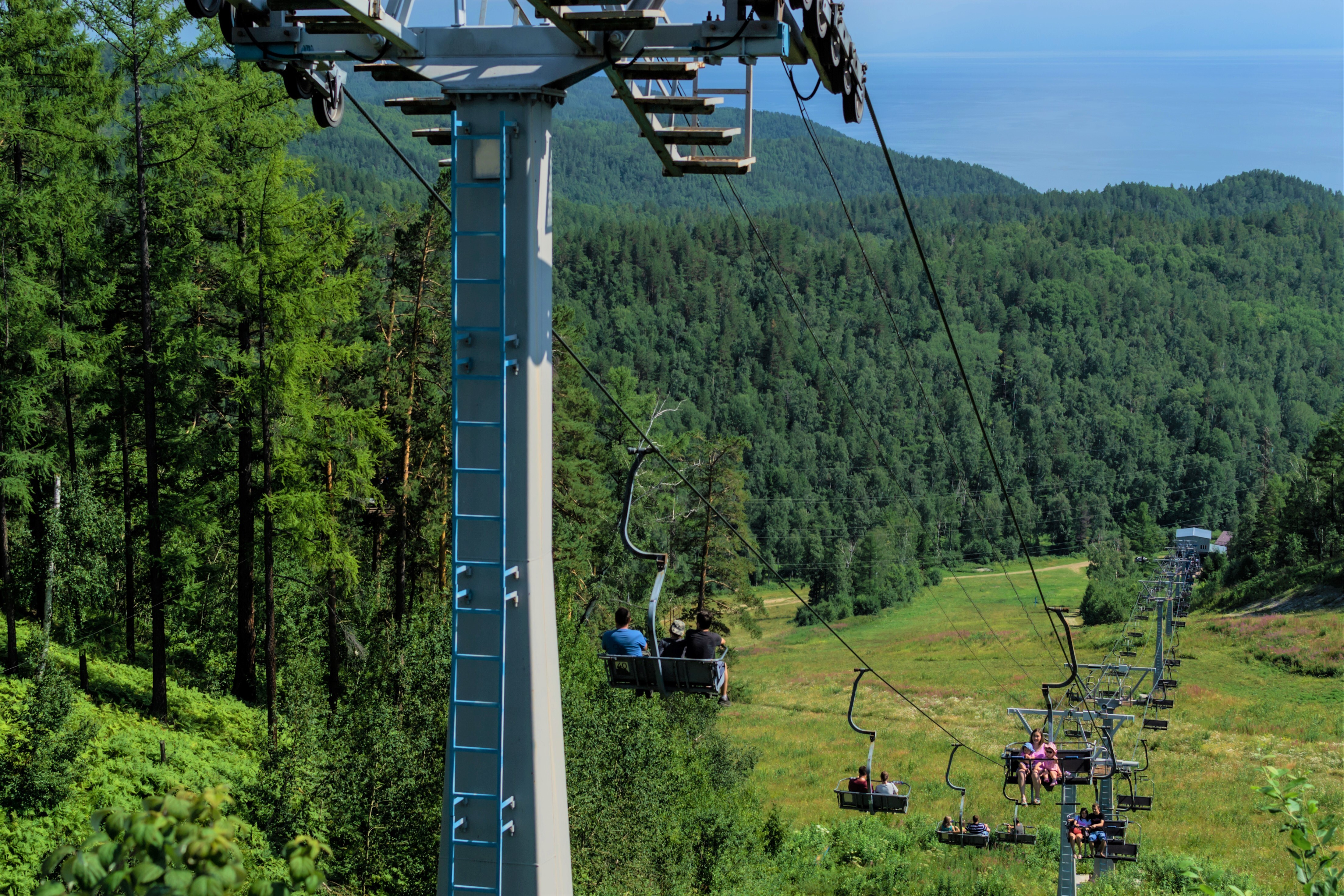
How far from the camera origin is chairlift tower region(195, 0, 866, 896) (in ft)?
18.6

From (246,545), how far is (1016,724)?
36.2 metres

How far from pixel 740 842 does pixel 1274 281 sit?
640 feet

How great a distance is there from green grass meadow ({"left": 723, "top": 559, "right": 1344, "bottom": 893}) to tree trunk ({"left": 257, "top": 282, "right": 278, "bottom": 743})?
16778mm

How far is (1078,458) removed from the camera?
471ft

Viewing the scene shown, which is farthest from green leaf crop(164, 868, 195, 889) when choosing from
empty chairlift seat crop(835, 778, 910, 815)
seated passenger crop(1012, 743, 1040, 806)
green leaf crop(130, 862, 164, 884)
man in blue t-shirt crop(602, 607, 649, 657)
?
empty chairlift seat crop(835, 778, 910, 815)

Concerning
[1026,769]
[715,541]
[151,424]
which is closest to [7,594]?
[151,424]

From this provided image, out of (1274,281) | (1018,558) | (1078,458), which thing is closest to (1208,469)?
(1078,458)

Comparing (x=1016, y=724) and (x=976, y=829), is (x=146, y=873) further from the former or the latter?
(x=1016, y=724)

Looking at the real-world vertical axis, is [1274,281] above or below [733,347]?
above

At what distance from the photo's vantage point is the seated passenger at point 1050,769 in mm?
16656

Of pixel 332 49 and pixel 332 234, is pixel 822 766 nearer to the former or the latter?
pixel 332 234

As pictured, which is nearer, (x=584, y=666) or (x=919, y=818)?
Answer: (x=584, y=666)

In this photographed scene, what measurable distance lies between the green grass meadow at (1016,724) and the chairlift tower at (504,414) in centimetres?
1719

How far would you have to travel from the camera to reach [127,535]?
24.5 m
